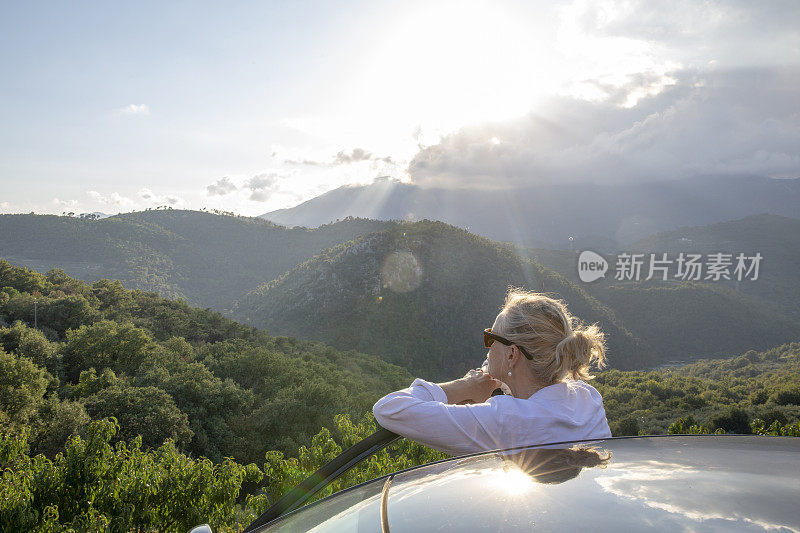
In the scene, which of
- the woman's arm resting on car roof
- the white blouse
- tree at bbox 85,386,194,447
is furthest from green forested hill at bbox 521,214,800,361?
the woman's arm resting on car roof

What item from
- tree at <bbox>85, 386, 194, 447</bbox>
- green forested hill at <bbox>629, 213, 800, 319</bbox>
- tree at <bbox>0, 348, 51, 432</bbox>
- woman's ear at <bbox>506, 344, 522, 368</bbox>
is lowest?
tree at <bbox>85, 386, 194, 447</bbox>

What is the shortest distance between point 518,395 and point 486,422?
1.04ft

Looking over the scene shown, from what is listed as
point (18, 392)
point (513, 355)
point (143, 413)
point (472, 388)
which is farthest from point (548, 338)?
point (18, 392)

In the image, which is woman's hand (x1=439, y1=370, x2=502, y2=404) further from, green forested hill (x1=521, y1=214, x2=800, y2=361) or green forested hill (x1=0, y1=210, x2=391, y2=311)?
green forested hill (x1=0, y1=210, x2=391, y2=311)

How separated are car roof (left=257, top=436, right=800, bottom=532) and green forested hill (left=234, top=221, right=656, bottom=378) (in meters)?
45.0

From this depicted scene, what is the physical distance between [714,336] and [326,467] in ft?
236

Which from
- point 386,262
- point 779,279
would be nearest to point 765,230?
point 779,279

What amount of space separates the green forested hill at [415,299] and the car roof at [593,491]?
45.0m

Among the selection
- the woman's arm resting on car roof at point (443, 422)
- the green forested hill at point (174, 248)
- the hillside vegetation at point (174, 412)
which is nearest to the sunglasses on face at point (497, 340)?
the woman's arm resting on car roof at point (443, 422)

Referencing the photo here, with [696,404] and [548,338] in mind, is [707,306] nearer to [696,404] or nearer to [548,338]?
[696,404]

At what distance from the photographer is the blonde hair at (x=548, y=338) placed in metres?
1.72

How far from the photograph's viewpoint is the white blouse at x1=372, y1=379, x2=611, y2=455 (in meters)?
1.54

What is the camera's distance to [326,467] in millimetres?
1566

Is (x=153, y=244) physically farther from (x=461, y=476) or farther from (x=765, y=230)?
(x=765, y=230)
